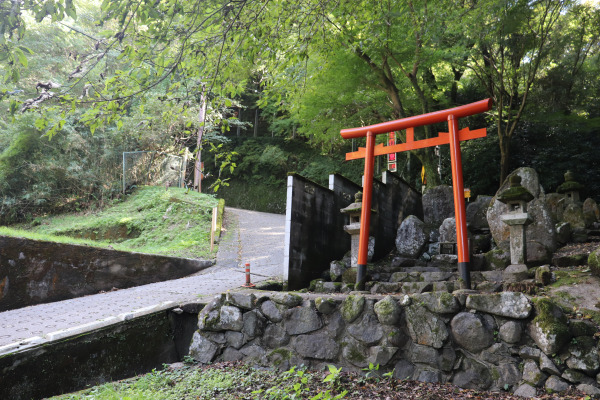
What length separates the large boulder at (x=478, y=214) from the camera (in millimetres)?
9594

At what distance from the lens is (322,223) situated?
807 centimetres

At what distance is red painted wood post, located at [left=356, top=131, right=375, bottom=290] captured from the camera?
6.22 meters

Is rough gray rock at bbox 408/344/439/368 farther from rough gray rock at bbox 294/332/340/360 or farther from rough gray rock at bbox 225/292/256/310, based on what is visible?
rough gray rock at bbox 225/292/256/310

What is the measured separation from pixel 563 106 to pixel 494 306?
14953mm

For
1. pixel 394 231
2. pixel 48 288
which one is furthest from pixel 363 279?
pixel 48 288

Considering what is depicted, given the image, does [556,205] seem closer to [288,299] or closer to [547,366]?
[547,366]

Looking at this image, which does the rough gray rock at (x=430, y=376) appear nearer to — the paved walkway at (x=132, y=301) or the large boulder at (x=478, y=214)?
the paved walkway at (x=132, y=301)

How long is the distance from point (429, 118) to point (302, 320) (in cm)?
398

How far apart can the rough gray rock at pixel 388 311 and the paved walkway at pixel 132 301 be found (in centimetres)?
290

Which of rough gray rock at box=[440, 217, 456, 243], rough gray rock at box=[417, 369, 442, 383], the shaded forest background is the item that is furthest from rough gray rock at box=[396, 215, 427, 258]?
rough gray rock at box=[417, 369, 442, 383]

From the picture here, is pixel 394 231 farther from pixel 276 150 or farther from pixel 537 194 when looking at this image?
pixel 276 150

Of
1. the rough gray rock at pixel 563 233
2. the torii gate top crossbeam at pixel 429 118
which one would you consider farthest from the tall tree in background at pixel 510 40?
the torii gate top crossbeam at pixel 429 118

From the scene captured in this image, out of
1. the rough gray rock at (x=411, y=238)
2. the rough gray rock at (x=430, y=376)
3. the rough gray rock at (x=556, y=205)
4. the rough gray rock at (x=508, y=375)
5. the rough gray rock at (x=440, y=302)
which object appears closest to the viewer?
the rough gray rock at (x=508, y=375)

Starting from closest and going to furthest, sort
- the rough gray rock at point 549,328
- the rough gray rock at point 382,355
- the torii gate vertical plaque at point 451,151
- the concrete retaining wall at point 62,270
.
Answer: the rough gray rock at point 549,328
the rough gray rock at point 382,355
the torii gate vertical plaque at point 451,151
the concrete retaining wall at point 62,270
